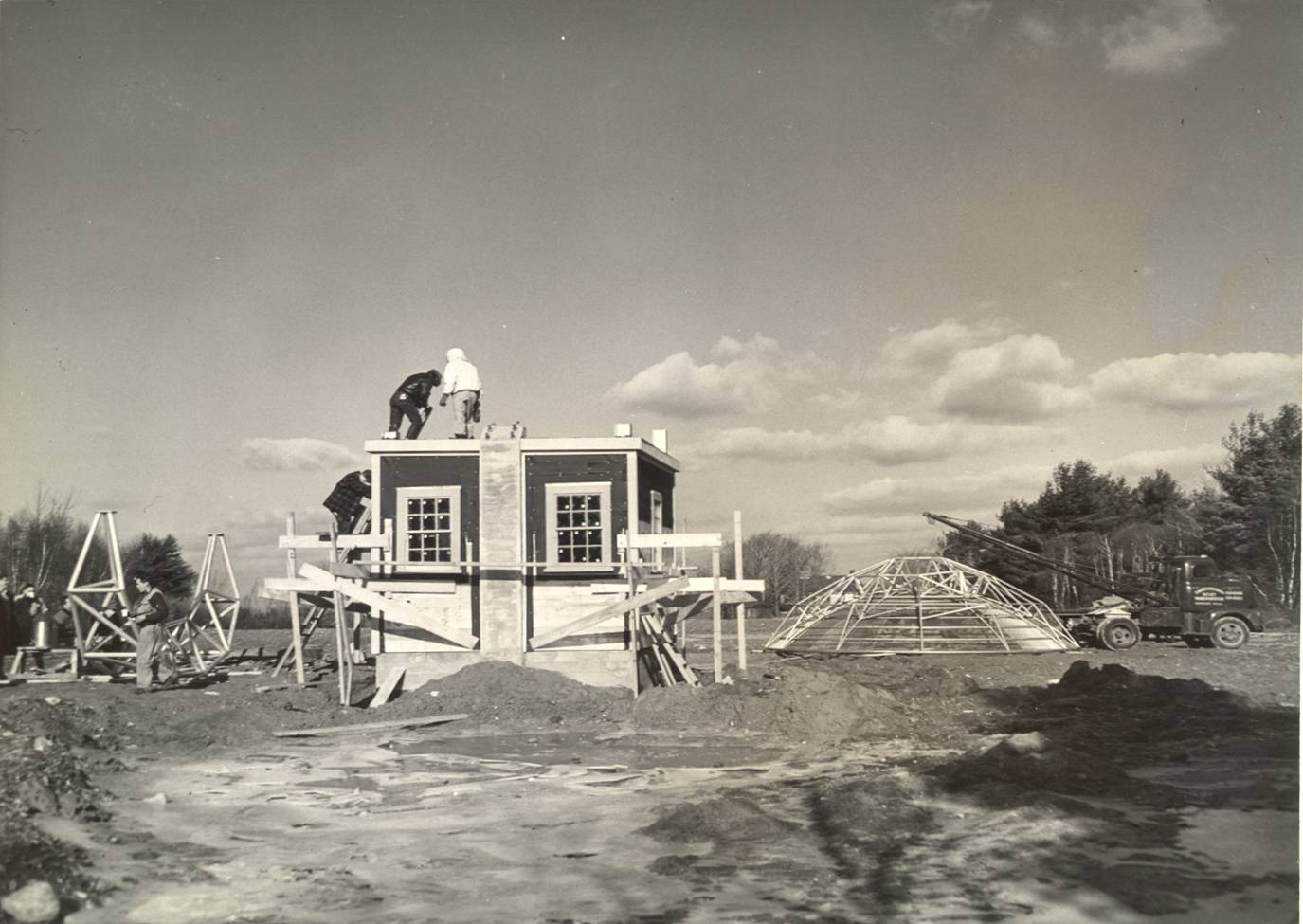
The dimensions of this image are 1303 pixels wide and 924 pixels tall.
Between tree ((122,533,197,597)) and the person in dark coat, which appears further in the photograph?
tree ((122,533,197,597))

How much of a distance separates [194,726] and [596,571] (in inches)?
300

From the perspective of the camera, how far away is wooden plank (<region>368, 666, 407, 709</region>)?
1835cm

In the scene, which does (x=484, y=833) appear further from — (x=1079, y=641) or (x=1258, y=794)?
(x=1079, y=641)

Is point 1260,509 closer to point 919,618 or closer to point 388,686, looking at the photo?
point 919,618

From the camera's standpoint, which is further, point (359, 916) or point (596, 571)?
point (596, 571)

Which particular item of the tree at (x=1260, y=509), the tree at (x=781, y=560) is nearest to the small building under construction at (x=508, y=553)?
the tree at (x=1260, y=509)

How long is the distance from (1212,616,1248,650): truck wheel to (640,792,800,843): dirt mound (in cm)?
2543

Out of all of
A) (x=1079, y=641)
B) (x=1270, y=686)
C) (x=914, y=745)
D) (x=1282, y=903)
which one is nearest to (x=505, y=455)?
(x=914, y=745)

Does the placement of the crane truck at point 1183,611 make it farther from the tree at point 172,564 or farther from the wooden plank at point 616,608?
the tree at point 172,564

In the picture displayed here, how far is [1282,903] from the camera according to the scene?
7625 mm

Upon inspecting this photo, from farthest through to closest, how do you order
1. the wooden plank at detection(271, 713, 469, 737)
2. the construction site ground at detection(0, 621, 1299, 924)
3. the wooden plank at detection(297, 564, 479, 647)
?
the wooden plank at detection(297, 564, 479, 647) < the wooden plank at detection(271, 713, 469, 737) < the construction site ground at detection(0, 621, 1299, 924)

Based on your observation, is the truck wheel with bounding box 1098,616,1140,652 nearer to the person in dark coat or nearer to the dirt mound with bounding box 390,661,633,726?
the dirt mound with bounding box 390,661,633,726

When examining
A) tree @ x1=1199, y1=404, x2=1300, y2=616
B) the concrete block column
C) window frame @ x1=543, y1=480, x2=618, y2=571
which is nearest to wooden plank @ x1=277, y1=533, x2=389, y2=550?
the concrete block column

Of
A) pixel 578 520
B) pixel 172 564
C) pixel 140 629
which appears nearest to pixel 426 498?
pixel 578 520
